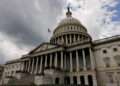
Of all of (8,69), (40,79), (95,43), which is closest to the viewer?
(40,79)

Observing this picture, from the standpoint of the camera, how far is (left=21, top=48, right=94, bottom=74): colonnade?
34.9 m

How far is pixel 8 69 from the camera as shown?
6275 cm

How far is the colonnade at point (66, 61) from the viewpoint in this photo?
34866 mm

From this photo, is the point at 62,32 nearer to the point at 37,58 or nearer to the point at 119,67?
the point at 37,58

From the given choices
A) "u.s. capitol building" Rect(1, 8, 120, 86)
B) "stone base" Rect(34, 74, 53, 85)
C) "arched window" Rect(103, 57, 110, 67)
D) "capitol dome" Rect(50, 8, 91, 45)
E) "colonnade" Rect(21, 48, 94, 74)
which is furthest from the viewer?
"capitol dome" Rect(50, 8, 91, 45)

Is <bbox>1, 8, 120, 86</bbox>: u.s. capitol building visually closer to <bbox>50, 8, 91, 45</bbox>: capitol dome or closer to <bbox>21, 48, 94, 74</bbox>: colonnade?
<bbox>21, 48, 94, 74</bbox>: colonnade

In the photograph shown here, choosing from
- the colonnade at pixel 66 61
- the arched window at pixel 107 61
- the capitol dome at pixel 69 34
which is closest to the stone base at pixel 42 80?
the colonnade at pixel 66 61

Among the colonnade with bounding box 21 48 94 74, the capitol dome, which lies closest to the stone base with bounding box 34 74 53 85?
the colonnade with bounding box 21 48 94 74

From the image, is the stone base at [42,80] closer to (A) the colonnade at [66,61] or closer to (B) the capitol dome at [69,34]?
(A) the colonnade at [66,61]

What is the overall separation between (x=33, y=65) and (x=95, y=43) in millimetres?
27093

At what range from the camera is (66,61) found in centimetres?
3919

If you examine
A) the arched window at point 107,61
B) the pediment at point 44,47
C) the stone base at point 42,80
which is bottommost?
the stone base at point 42,80

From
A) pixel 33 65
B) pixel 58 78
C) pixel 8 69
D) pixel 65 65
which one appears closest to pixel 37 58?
pixel 33 65

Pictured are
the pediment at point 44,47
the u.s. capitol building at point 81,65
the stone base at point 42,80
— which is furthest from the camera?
the pediment at point 44,47
